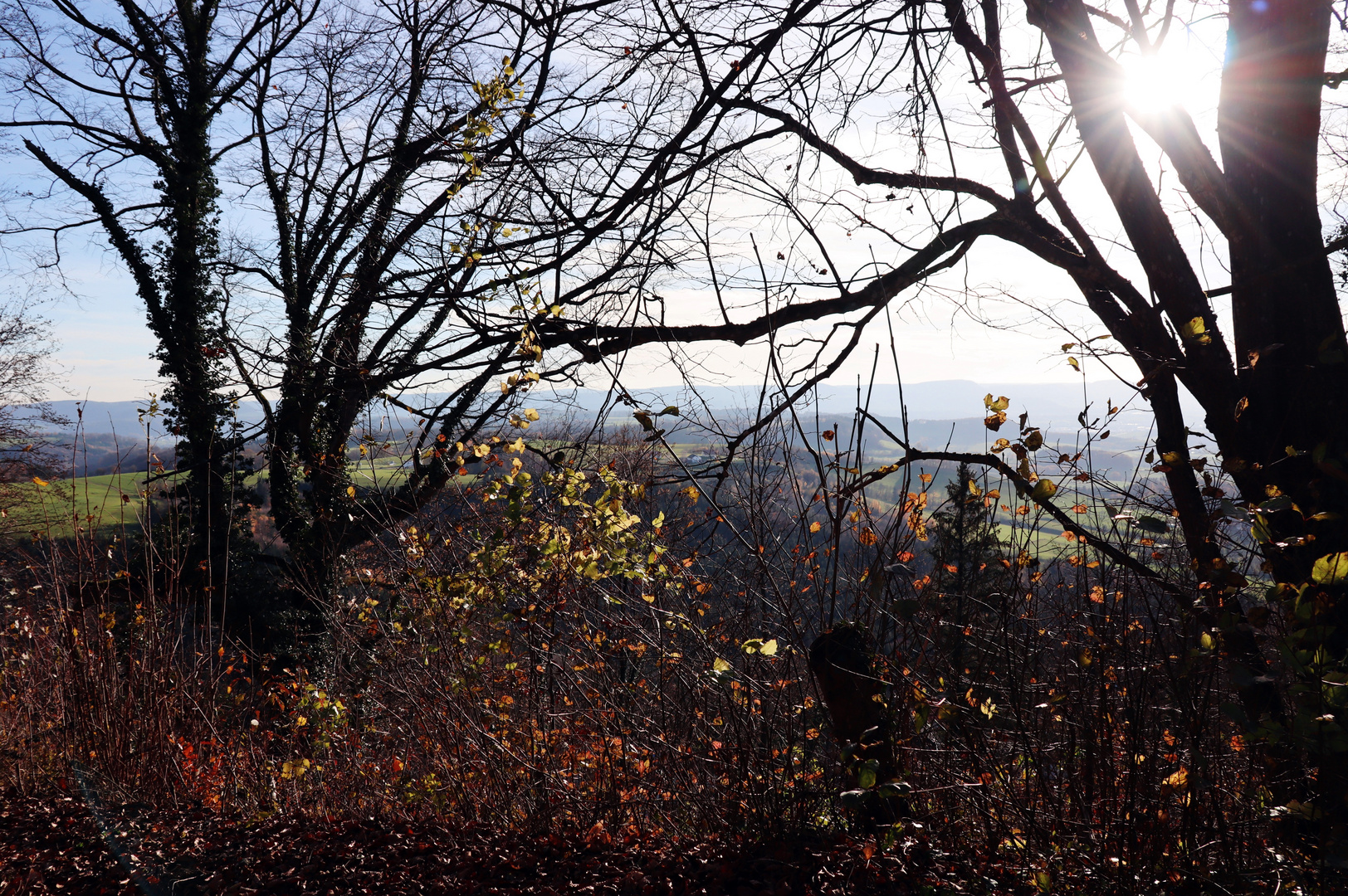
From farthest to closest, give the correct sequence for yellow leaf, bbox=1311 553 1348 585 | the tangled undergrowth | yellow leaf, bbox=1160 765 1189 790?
1. the tangled undergrowth
2. yellow leaf, bbox=1160 765 1189 790
3. yellow leaf, bbox=1311 553 1348 585

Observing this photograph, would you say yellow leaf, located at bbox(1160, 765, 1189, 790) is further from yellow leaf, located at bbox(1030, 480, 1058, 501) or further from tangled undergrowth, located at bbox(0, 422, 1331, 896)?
yellow leaf, located at bbox(1030, 480, 1058, 501)

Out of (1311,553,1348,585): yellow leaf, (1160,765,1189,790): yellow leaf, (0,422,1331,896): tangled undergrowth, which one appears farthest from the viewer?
(0,422,1331,896): tangled undergrowth

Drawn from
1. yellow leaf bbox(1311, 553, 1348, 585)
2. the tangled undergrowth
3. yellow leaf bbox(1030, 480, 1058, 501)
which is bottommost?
the tangled undergrowth

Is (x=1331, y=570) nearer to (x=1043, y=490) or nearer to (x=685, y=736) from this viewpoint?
(x=1043, y=490)

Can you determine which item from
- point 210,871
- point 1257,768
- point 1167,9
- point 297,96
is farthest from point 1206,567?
point 297,96

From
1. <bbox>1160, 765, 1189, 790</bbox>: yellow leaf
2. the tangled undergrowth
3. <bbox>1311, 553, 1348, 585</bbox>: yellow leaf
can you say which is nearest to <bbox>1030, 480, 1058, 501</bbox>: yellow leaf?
the tangled undergrowth

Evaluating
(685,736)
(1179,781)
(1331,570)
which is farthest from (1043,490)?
(685,736)

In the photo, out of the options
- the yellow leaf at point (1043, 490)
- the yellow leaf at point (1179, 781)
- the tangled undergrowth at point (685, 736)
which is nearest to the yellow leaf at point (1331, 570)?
the tangled undergrowth at point (685, 736)

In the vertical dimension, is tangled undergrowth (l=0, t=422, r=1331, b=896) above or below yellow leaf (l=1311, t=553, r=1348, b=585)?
below

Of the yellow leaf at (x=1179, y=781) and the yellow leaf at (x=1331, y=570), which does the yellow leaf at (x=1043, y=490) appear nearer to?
the yellow leaf at (x=1331, y=570)

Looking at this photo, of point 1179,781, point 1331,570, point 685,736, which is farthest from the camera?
point 685,736

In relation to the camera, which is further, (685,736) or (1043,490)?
(685,736)

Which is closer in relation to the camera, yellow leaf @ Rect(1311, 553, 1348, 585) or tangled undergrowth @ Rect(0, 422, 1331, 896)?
yellow leaf @ Rect(1311, 553, 1348, 585)

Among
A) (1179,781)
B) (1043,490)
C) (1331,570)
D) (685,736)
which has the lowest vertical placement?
(685,736)
